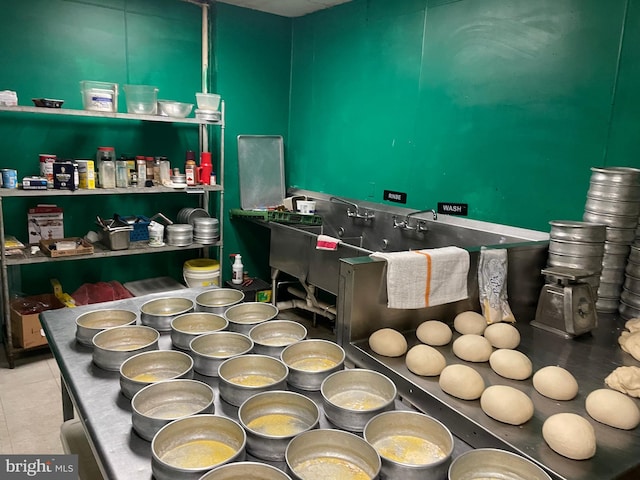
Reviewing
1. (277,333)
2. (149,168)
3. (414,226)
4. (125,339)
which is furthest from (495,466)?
(149,168)

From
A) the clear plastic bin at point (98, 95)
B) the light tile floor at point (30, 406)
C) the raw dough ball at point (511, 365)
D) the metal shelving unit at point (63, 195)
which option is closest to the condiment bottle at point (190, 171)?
the metal shelving unit at point (63, 195)

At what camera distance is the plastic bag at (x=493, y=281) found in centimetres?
196

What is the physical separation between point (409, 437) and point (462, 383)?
0.34 metres

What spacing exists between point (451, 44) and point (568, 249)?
1.61 metres

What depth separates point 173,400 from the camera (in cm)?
124

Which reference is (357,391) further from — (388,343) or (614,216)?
(614,216)

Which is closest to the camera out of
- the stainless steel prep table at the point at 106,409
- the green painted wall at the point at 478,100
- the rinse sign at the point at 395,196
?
the stainless steel prep table at the point at 106,409

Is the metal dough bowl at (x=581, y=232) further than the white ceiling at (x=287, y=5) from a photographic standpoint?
No

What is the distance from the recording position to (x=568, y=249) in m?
2.09

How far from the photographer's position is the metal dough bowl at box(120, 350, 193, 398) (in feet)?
4.35

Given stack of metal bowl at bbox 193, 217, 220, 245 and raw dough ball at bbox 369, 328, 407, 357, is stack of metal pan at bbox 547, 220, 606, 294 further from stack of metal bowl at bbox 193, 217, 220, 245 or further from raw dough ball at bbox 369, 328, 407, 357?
stack of metal bowl at bbox 193, 217, 220, 245

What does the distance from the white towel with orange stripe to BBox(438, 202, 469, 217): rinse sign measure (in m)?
1.18

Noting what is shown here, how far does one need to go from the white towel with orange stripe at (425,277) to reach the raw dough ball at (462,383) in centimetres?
36

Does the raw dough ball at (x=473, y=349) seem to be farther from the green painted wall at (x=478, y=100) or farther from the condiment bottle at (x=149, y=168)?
the condiment bottle at (x=149, y=168)
